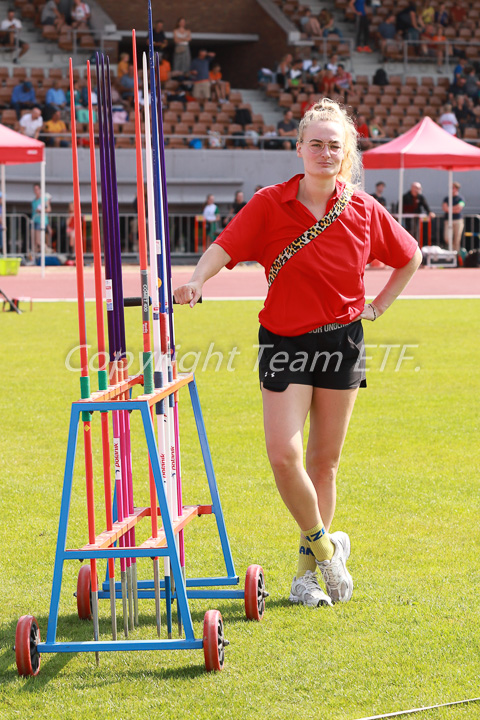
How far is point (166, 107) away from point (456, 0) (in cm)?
1487

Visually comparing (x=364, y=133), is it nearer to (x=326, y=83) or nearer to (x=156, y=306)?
(x=326, y=83)

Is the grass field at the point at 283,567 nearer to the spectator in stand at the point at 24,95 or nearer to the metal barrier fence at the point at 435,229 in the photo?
the metal barrier fence at the point at 435,229

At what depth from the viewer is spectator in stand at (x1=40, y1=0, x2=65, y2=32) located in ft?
116

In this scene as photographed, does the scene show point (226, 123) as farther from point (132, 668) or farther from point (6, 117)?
point (132, 668)

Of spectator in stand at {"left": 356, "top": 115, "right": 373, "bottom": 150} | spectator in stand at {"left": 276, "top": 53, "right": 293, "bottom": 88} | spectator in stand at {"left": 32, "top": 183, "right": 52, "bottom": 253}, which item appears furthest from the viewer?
spectator in stand at {"left": 276, "top": 53, "right": 293, "bottom": 88}

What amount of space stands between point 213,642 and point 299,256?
158 cm

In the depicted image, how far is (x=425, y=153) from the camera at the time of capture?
1014 inches

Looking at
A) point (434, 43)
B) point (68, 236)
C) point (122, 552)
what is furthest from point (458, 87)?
point (122, 552)

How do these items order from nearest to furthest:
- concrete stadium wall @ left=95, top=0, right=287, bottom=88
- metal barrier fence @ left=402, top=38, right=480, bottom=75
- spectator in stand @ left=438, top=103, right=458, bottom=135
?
spectator in stand @ left=438, top=103, right=458, bottom=135 < metal barrier fence @ left=402, top=38, right=480, bottom=75 < concrete stadium wall @ left=95, top=0, right=287, bottom=88

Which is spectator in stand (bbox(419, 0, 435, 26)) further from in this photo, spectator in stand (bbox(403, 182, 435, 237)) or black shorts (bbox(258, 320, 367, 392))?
black shorts (bbox(258, 320, 367, 392))

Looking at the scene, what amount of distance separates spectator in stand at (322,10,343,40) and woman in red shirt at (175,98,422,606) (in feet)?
116

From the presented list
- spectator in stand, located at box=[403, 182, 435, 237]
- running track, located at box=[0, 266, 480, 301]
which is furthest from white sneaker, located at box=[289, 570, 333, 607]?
spectator in stand, located at box=[403, 182, 435, 237]

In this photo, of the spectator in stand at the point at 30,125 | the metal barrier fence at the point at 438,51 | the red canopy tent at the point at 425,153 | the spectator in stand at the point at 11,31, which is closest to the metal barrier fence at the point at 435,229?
the red canopy tent at the point at 425,153

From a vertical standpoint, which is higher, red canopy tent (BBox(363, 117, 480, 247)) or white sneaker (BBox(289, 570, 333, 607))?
white sneaker (BBox(289, 570, 333, 607))
